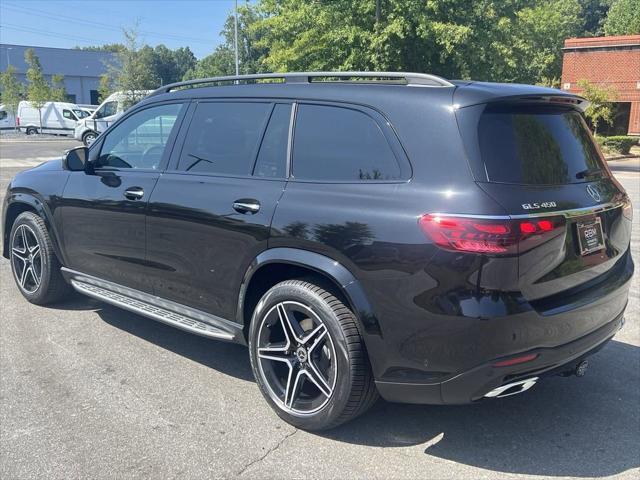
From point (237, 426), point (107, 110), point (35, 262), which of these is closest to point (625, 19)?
point (107, 110)

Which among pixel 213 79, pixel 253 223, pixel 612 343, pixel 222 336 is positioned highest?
pixel 213 79

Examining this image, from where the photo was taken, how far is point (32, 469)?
3.01m

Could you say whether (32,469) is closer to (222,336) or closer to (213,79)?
(222,336)

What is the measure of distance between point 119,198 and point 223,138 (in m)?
1.02

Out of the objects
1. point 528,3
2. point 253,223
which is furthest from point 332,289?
point 528,3

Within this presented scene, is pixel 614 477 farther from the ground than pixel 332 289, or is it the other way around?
pixel 332 289

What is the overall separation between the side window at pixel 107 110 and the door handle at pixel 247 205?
96.8ft

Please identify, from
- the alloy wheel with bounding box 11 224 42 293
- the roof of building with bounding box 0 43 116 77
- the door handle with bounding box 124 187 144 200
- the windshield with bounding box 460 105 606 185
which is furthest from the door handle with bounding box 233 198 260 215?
the roof of building with bounding box 0 43 116 77

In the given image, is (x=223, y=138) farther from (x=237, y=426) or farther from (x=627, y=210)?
(x=627, y=210)

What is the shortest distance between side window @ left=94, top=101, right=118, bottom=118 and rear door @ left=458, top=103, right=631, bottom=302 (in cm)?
3045

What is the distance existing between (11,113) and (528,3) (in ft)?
137

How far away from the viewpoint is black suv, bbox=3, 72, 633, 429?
2.78 metres

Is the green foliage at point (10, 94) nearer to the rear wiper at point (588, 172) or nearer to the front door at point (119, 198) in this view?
the front door at point (119, 198)

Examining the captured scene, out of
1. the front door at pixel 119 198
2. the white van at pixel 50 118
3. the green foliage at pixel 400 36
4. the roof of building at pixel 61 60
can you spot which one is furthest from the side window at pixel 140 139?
the roof of building at pixel 61 60
